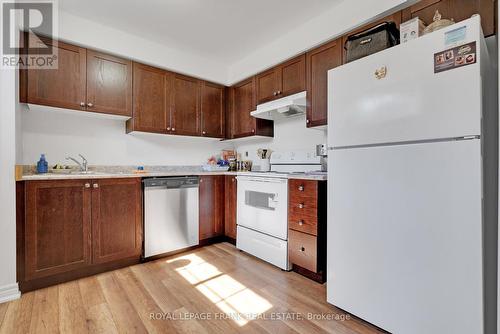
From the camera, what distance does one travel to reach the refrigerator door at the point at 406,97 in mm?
1085

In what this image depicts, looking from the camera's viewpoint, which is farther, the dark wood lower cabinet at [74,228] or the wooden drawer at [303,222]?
the wooden drawer at [303,222]

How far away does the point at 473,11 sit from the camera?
1.48 m

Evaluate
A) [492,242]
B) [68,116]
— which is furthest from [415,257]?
[68,116]

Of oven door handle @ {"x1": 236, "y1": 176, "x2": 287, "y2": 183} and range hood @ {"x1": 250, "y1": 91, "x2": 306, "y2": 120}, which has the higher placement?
range hood @ {"x1": 250, "y1": 91, "x2": 306, "y2": 120}

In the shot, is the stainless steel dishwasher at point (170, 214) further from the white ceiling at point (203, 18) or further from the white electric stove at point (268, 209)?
the white ceiling at point (203, 18)

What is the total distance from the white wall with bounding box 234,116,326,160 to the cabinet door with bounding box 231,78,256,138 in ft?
0.95

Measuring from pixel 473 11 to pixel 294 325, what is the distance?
229 cm

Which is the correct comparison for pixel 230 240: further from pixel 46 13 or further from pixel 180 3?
pixel 46 13

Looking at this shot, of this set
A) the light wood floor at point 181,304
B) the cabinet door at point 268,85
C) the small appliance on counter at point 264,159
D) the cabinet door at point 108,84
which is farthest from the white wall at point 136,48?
the light wood floor at point 181,304

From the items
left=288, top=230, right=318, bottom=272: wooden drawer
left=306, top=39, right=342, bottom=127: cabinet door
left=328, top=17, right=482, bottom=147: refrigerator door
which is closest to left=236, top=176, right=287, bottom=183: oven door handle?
left=288, top=230, right=318, bottom=272: wooden drawer

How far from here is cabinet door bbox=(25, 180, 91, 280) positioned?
185 cm

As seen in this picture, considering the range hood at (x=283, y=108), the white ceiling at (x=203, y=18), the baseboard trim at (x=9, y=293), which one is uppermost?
the white ceiling at (x=203, y=18)

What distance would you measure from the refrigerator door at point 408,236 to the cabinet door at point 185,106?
2.04 meters

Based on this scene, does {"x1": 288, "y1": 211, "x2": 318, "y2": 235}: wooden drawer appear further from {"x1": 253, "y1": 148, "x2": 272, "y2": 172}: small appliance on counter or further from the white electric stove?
{"x1": 253, "y1": 148, "x2": 272, "y2": 172}: small appliance on counter
